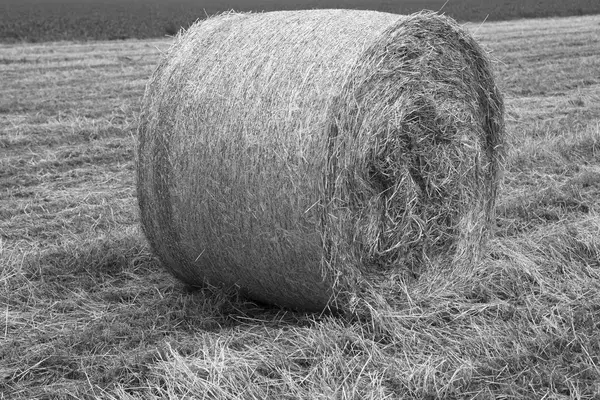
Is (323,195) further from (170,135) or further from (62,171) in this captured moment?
(62,171)

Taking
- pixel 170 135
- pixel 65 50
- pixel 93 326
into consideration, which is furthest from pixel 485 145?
pixel 65 50

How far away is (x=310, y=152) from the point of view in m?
4.25

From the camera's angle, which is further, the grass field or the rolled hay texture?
the rolled hay texture

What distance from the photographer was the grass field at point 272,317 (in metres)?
3.87

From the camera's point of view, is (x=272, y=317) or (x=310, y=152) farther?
(x=272, y=317)

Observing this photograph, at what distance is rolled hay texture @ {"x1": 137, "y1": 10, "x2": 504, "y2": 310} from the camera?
14.2ft

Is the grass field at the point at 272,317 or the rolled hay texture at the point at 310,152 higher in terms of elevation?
the rolled hay texture at the point at 310,152

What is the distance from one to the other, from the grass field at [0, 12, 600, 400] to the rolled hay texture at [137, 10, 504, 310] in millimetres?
264

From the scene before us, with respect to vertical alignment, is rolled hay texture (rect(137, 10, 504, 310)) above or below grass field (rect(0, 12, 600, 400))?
above

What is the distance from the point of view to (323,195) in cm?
425

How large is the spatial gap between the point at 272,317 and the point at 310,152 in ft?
3.61

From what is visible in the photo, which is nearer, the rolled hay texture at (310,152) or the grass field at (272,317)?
the grass field at (272,317)

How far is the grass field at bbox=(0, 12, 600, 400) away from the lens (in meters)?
3.87

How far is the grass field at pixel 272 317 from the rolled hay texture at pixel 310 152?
26 centimetres
